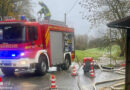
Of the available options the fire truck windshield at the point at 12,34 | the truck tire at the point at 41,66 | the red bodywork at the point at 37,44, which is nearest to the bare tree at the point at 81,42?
the red bodywork at the point at 37,44

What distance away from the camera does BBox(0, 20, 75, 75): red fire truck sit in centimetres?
1180

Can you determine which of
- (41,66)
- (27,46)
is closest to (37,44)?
(27,46)

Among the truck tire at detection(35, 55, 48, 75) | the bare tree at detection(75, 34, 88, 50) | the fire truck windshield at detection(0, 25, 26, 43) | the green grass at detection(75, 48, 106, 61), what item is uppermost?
the fire truck windshield at detection(0, 25, 26, 43)

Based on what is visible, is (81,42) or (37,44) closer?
(37,44)

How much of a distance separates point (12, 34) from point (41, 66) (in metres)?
2.24

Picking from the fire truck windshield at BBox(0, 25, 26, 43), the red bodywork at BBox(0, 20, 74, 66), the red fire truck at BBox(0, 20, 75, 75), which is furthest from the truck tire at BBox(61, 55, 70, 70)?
Result: the fire truck windshield at BBox(0, 25, 26, 43)

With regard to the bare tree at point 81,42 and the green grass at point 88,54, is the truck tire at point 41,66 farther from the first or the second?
the bare tree at point 81,42

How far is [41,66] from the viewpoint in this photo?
1278 cm

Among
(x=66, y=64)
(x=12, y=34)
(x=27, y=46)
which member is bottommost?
(x=66, y=64)

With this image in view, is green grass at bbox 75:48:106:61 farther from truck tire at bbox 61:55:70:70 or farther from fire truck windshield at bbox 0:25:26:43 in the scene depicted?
fire truck windshield at bbox 0:25:26:43

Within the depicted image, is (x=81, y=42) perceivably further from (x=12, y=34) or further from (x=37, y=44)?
(x=12, y=34)

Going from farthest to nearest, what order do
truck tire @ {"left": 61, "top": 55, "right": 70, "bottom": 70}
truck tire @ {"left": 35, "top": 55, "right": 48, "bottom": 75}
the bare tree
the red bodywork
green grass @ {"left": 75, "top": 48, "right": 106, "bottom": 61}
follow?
the bare tree → green grass @ {"left": 75, "top": 48, "right": 106, "bottom": 61} → truck tire @ {"left": 61, "top": 55, "right": 70, "bottom": 70} → truck tire @ {"left": 35, "top": 55, "right": 48, "bottom": 75} → the red bodywork

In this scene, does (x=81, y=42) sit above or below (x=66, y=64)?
above

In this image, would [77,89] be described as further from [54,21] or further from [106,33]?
[106,33]
